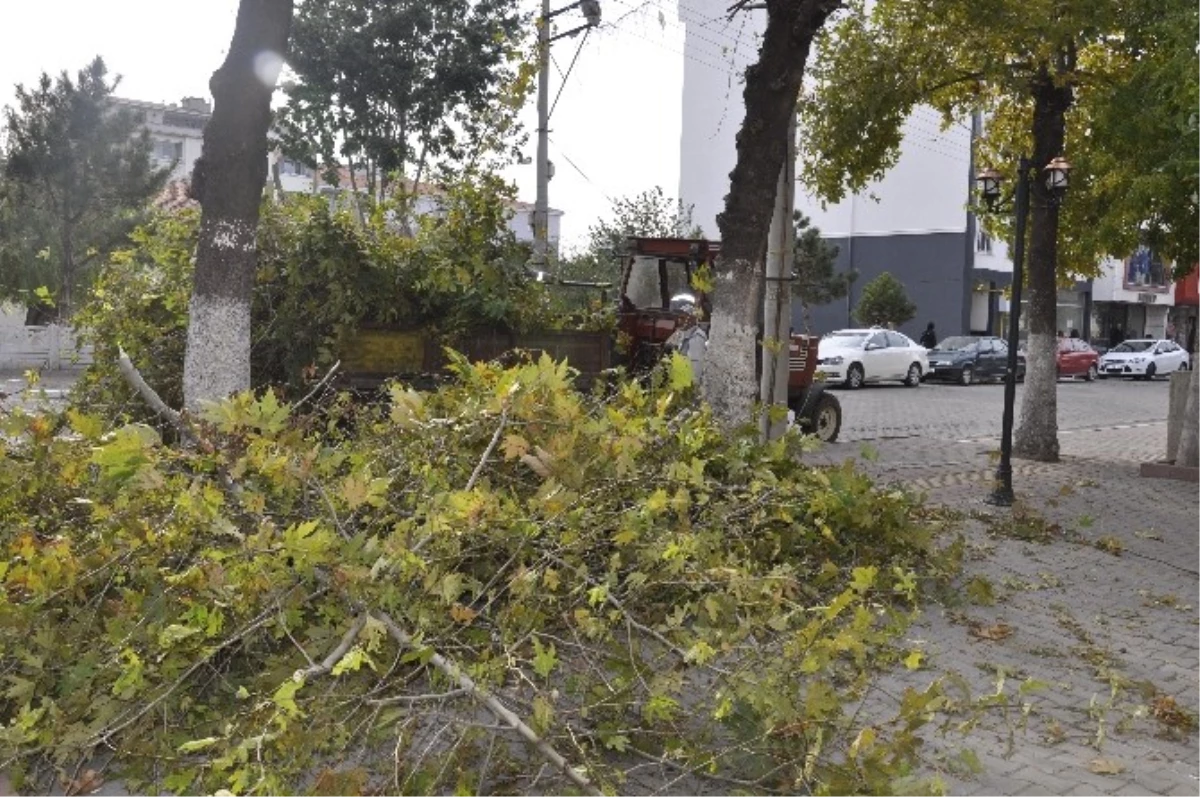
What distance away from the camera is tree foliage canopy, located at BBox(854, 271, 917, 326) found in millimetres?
41969

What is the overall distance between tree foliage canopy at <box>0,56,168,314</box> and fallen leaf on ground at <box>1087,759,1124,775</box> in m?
27.9

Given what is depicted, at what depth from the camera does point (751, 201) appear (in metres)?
9.65

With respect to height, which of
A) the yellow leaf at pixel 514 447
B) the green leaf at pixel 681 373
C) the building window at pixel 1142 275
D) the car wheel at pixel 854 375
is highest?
the building window at pixel 1142 275

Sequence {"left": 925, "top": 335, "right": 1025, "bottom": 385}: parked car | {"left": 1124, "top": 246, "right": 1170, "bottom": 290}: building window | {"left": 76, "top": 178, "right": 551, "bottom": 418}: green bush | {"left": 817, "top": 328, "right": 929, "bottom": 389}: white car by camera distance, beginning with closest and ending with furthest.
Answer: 1. {"left": 76, "top": 178, "right": 551, "bottom": 418}: green bush
2. {"left": 817, "top": 328, "right": 929, "bottom": 389}: white car
3. {"left": 925, "top": 335, "right": 1025, "bottom": 385}: parked car
4. {"left": 1124, "top": 246, "right": 1170, "bottom": 290}: building window

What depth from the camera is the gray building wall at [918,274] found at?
46.0m

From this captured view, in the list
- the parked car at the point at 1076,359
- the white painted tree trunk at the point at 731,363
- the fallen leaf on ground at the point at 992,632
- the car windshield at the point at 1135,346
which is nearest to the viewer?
the fallen leaf on ground at the point at 992,632

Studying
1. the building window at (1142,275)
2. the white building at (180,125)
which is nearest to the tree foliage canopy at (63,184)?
the white building at (180,125)

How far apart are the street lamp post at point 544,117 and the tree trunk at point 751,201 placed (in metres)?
2.27

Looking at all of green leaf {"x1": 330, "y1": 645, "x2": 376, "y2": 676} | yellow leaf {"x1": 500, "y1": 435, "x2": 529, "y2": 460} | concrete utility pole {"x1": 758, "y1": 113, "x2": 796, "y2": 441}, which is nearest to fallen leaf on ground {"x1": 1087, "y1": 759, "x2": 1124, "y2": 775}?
yellow leaf {"x1": 500, "y1": 435, "x2": 529, "y2": 460}

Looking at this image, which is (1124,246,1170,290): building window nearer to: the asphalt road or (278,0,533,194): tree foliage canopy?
the asphalt road

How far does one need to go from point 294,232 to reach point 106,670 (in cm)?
679

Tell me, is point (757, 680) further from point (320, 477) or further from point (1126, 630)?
point (1126, 630)

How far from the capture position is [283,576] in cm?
392

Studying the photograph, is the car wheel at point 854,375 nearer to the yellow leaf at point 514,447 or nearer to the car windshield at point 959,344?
the car windshield at point 959,344
